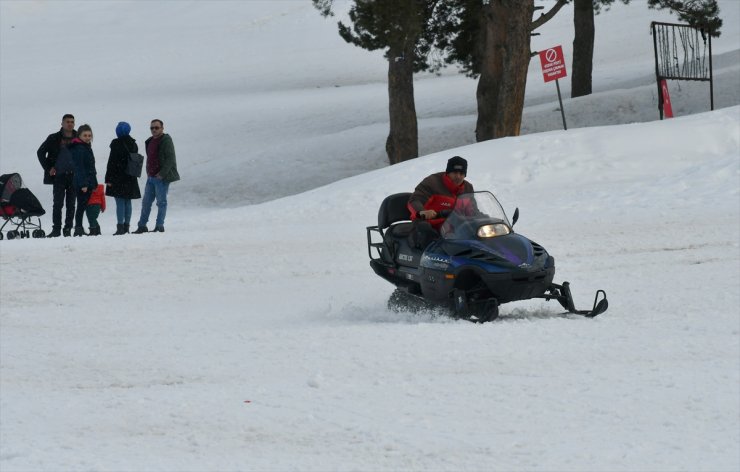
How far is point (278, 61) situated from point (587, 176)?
3718 cm

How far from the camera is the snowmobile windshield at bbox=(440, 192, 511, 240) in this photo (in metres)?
10.0

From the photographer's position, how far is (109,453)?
21.8ft

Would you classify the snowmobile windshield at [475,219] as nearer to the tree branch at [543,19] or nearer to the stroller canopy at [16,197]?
the stroller canopy at [16,197]

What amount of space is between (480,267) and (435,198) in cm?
123

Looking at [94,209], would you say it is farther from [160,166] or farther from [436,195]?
[436,195]

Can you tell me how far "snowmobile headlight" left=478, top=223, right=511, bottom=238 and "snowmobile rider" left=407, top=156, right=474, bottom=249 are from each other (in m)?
0.71

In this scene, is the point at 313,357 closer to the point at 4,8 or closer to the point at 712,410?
the point at 712,410

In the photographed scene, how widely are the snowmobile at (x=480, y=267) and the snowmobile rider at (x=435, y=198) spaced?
0.45 ft

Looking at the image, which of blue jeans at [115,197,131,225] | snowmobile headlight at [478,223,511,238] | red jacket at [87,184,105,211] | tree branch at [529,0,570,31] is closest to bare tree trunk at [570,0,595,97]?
tree branch at [529,0,570,31]

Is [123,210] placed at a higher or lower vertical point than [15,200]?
lower

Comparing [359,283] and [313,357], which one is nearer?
[313,357]

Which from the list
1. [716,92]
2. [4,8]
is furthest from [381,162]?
[4,8]

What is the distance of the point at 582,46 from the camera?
33719 millimetres

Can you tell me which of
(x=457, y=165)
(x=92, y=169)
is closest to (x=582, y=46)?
(x=92, y=169)
